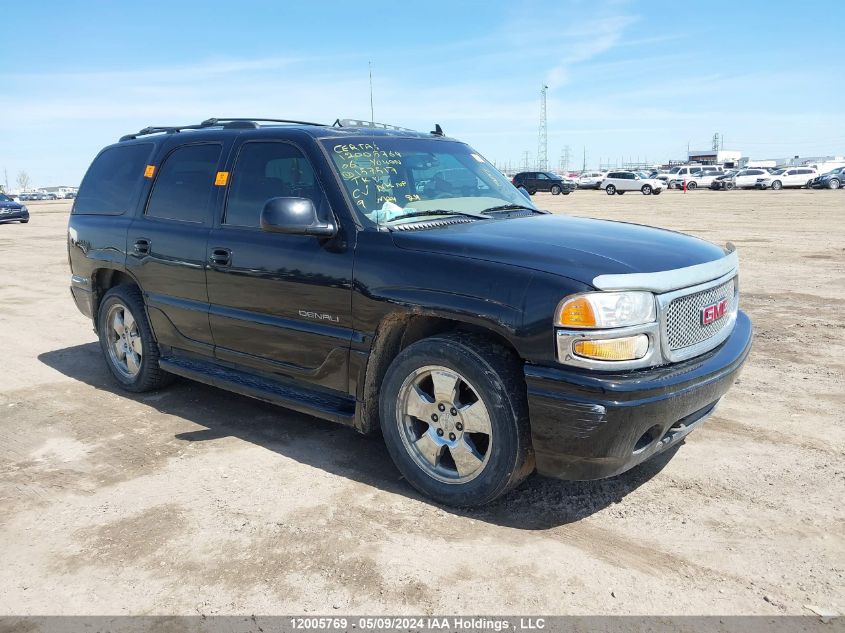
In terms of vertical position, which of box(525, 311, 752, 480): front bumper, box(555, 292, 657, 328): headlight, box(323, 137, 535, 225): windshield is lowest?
box(525, 311, 752, 480): front bumper

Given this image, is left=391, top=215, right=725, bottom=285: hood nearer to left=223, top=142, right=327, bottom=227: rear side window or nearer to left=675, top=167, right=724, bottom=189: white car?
left=223, top=142, right=327, bottom=227: rear side window

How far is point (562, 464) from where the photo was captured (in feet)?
10.5

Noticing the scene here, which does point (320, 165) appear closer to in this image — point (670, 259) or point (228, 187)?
point (228, 187)

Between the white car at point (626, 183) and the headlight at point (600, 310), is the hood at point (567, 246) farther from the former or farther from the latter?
the white car at point (626, 183)

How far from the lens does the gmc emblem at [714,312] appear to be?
347 cm

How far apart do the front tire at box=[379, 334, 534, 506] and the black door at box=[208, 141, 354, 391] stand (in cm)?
47

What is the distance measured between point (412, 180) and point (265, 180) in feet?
3.05

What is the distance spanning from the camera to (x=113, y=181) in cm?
563

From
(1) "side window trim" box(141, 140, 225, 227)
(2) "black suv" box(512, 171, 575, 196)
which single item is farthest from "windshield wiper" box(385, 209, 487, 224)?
(2) "black suv" box(512, 171, 575, 196)

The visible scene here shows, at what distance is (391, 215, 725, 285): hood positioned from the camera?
3.21 meters

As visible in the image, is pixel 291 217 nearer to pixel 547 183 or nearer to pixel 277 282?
pixel 277 282

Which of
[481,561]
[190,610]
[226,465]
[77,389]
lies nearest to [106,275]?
[77,389]

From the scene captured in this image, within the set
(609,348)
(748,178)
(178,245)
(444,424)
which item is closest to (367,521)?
(444,424)

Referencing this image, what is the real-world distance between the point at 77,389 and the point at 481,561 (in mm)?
4096
